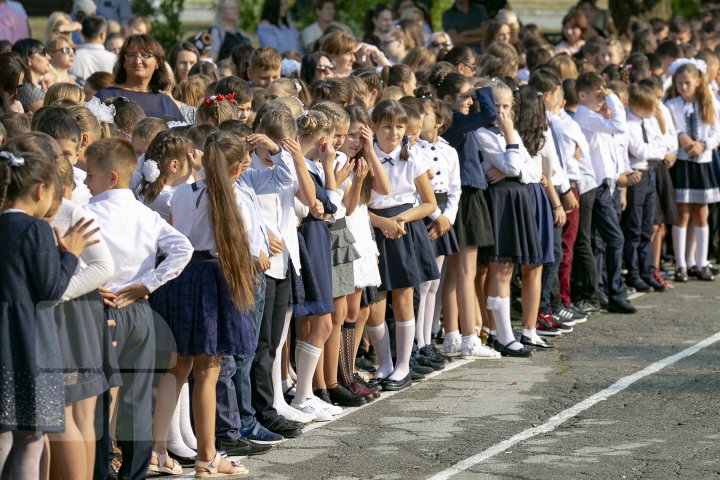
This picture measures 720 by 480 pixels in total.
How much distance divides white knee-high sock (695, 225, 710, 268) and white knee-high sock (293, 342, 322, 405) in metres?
6.61

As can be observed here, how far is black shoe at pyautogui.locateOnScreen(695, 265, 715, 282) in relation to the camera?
1382 cm

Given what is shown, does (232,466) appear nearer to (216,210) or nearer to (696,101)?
(216,210)

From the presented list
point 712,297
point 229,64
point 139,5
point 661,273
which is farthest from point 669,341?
point 139,5

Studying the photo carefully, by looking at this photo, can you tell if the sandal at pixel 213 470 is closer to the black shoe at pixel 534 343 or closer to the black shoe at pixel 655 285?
the black shoe at pixel 534 343

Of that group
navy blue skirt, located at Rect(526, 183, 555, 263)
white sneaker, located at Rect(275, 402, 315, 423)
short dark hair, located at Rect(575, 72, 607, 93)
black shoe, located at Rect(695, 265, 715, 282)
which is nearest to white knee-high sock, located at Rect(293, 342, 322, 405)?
white sneaker, located at Rect(275, 402, 315, 423)

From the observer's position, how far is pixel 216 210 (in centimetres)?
696

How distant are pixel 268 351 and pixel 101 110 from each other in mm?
1773

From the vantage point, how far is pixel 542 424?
816 centimetres

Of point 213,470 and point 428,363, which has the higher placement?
point 428,363

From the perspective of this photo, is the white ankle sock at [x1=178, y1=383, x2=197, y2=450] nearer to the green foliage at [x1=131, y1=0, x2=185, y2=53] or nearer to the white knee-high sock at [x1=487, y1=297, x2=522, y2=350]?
the white knee-high sock at [x1=487, y1=297, x2=522, y2=350]

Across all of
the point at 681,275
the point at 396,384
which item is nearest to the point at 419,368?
the point at 396,384

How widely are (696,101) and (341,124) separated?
6646mm

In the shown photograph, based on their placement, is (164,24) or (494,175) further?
(164,24)

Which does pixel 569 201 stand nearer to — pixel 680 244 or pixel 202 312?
pixel 680 244
